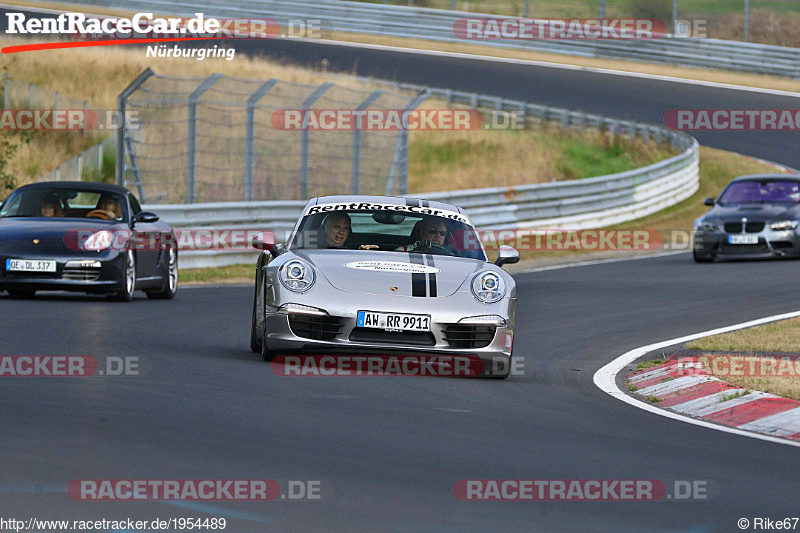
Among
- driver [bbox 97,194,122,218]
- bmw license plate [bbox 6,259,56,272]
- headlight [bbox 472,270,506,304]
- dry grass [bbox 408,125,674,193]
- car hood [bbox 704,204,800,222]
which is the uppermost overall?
headlight [bbox 472,270,506,304]

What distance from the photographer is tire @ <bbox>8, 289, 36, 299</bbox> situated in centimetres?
1471

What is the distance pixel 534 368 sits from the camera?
1095 centimetres

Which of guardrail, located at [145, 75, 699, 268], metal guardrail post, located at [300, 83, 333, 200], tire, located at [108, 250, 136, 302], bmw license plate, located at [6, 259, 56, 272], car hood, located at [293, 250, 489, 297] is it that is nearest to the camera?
car hood, located at [293, 250, 489, 297]

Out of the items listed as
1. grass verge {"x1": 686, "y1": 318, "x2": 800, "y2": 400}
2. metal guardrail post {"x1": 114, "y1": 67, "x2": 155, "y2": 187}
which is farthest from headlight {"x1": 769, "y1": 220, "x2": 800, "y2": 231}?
metal guardrail post {"x1": 114, "y1": 67, "x2": 155, "y2": 187}

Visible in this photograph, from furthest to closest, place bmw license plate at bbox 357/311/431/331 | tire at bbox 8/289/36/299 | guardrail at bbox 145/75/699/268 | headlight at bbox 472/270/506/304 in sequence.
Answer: guardrail at bbox 145/75/699/268
tire at bbox 8/289/36/299
headlight at bbox 472/270/506/304
bmw license plate at bbox 357/311/431/331

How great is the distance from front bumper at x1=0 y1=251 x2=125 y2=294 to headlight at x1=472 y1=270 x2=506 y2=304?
593 centimetres

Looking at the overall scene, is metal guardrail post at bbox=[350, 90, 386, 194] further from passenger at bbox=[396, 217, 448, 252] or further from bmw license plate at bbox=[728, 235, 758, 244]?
passenger at bbox=[396, 217, 448, 252]

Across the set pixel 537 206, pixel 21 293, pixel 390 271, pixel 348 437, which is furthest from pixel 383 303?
pixel 537 206

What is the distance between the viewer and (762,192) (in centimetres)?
2266

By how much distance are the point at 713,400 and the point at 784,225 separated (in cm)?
1321

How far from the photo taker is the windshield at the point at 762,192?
22422 millimetres

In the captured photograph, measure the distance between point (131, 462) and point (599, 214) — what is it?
22.4 m

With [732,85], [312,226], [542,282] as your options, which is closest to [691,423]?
[312,226]

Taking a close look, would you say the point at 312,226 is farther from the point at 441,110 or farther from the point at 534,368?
the point at 441,110
